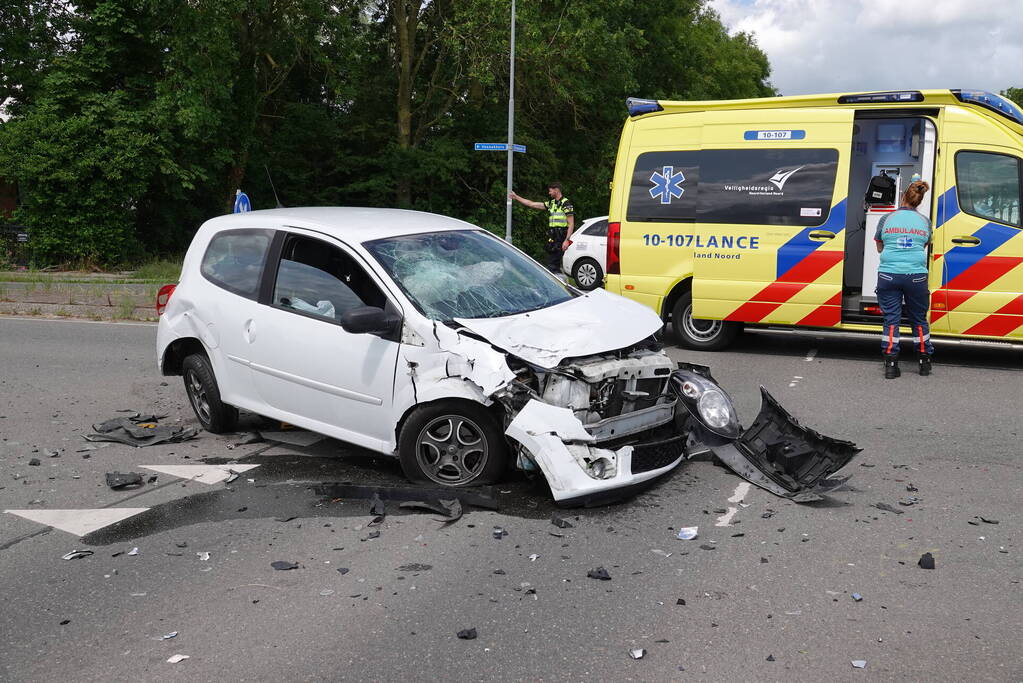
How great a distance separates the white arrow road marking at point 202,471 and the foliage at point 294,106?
18868 millimetres

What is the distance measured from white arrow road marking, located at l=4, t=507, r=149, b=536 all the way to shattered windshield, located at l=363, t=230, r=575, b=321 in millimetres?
1929

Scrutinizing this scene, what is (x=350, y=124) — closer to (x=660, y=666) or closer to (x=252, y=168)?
(x=252, y=168)

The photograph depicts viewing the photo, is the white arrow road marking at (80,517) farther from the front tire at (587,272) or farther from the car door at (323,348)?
the front tire at (587,272)

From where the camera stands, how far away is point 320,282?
6027 mm

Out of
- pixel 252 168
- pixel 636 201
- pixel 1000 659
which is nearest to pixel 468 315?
pixel 1000 659

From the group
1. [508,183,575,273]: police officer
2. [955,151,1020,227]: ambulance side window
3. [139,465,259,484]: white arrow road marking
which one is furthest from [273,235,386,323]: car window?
[508,183,575,273]: police officer

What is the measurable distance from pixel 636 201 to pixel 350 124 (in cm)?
2256

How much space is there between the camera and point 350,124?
3180 cm

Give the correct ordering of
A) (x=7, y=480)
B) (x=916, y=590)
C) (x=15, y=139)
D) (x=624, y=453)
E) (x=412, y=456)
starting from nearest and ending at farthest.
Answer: (x=916, y=590) → (x=624, y=453) → (x=412, y=456) → (x=7, y=480) → (x=15, y=139)

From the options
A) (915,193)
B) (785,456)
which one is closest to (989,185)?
(915,193)

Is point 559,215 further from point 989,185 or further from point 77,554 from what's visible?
point 77,554

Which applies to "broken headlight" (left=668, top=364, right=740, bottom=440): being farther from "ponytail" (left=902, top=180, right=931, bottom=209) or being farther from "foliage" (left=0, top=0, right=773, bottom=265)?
"foliage" (left=0, top=0, right=773, bottom=265)

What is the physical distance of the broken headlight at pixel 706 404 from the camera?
5844mm

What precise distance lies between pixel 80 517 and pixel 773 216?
7432 mm
